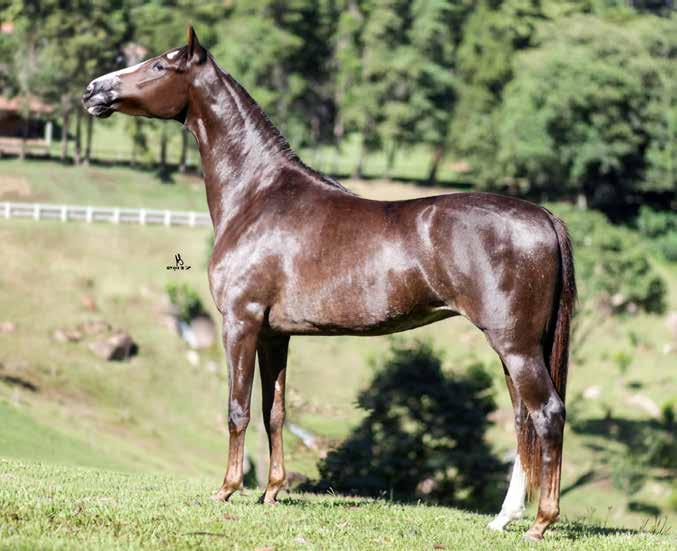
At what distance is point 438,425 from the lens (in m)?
24.0

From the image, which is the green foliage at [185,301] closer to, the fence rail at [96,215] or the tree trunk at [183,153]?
the fence rail at [96,215]

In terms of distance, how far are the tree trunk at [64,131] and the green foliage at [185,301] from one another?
580 inches

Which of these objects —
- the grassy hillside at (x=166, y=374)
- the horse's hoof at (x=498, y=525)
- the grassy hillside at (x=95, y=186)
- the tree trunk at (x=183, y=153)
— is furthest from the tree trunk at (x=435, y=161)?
the horse's hoof at (x=498, y=525)

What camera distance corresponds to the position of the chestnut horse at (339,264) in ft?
28.1

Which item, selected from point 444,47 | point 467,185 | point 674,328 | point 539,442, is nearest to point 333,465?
point 539,442

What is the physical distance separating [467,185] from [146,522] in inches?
2348

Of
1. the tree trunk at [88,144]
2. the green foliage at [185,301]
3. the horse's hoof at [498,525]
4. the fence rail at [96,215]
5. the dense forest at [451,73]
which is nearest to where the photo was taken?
the horse's hoof at [498,525]

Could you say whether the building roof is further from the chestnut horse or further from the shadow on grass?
the chestnut horse

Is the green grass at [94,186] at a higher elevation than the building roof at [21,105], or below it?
below

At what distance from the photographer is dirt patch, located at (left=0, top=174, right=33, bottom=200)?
4859 cm

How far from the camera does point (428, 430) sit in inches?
933

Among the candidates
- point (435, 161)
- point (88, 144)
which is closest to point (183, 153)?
point (88, 144)

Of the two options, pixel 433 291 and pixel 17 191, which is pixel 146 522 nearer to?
pixel 433 291

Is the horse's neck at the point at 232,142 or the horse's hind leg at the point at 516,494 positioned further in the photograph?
the horse's neck at the point at 232,142
